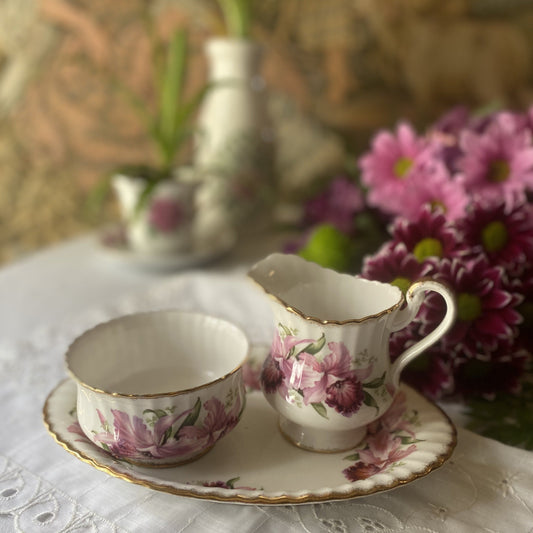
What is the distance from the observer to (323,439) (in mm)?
450

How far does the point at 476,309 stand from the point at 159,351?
272 millimetres

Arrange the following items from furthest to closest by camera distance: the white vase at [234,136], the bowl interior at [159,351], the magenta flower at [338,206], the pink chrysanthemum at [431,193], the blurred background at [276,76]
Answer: the blurred background at [276,76] < the white vase at [234,136] < the magenta flower at [338,206] < the pink chrysanthemum at [431,193] < the bowl interior at [159,351]

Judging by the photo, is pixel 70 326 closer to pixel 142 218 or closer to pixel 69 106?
pixel 142 218

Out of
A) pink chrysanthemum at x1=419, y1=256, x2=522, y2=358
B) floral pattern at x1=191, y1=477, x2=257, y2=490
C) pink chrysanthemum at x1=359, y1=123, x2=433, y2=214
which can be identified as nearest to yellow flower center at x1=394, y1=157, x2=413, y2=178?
pink chrysanthemum at x1=359, y1=123, x2=433, y2=214

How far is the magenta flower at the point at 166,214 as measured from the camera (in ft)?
2.76

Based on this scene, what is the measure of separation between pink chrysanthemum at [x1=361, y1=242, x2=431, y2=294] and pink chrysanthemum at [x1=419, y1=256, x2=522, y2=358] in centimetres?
2

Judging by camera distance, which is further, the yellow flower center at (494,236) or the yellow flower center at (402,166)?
the yellow flower center at (402,166)

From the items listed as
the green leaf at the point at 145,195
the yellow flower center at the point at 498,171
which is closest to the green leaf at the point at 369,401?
the yellow flower center at the point at 498,171

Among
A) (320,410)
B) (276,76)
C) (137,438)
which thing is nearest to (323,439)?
(320,410)

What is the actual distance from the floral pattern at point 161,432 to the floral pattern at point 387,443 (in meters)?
0.10

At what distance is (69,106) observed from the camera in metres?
1.17

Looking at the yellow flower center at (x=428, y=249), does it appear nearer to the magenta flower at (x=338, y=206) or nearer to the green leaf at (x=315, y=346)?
the green leaf at (x=315, y=346)

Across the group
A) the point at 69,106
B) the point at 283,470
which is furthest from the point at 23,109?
the point at 283,470

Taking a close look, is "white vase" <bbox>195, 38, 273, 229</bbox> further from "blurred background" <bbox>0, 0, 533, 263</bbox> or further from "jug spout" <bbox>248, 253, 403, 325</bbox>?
"jug spout" <bbox>248, 253, 403, 325</bbox>
